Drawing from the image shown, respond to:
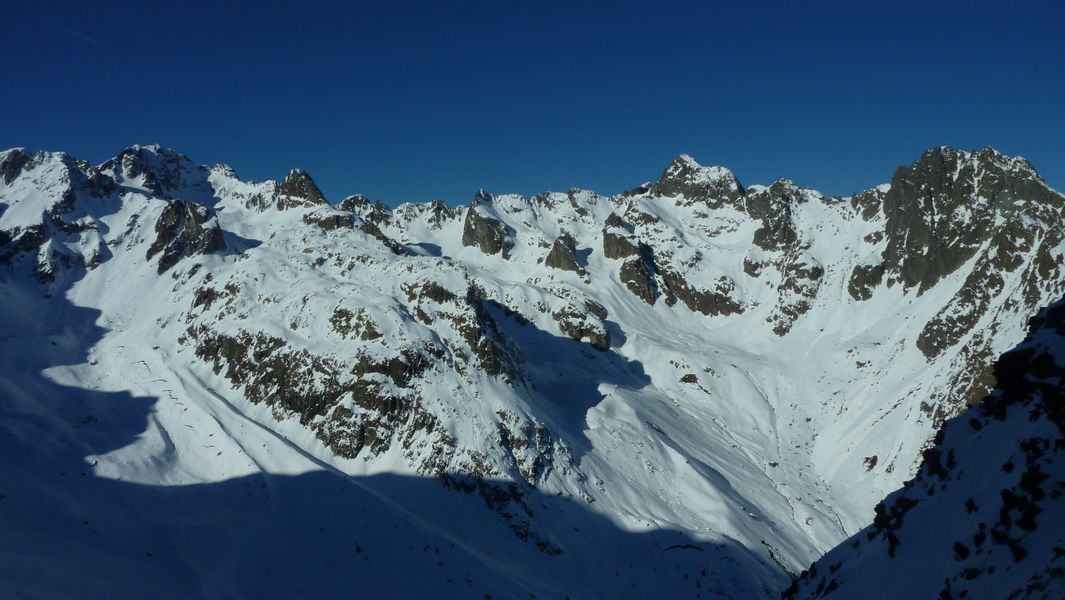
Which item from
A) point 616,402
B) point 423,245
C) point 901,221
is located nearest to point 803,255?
point 901,221

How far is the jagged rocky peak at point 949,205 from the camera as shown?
94062mm

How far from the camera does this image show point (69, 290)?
3268 inches

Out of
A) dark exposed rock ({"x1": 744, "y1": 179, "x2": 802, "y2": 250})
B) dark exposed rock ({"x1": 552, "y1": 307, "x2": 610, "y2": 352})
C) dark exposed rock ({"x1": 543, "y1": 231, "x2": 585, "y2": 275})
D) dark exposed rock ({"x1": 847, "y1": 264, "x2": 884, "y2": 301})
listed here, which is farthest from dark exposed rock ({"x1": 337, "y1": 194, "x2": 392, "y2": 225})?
dark exposed rock ({"x1": 847, "y1": 264, "x2": 884, "y2": 301})

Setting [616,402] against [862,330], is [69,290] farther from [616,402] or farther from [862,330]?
[862,330]

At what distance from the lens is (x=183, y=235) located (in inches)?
3479

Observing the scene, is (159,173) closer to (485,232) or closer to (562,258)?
(485,232)

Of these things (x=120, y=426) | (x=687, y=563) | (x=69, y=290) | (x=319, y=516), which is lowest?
(x=687, y=563)

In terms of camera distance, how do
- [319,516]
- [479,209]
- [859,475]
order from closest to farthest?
[319,516] < [859,475] < [479,209]

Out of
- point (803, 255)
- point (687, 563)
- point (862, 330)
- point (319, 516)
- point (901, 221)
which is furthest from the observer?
point (803, 255)

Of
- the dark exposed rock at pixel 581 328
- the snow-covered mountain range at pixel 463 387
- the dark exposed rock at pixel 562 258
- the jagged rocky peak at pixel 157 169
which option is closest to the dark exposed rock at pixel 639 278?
the snow-covered mountain range at pixel 463 387

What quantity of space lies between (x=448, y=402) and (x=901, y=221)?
94.0 m

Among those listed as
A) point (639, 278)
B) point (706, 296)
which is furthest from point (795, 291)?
point (639, 278)

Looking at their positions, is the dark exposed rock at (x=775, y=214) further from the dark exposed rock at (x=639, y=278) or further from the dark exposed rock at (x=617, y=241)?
the dark exposed rock at (x=617, y=241)

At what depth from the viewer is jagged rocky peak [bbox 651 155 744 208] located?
155 meters
